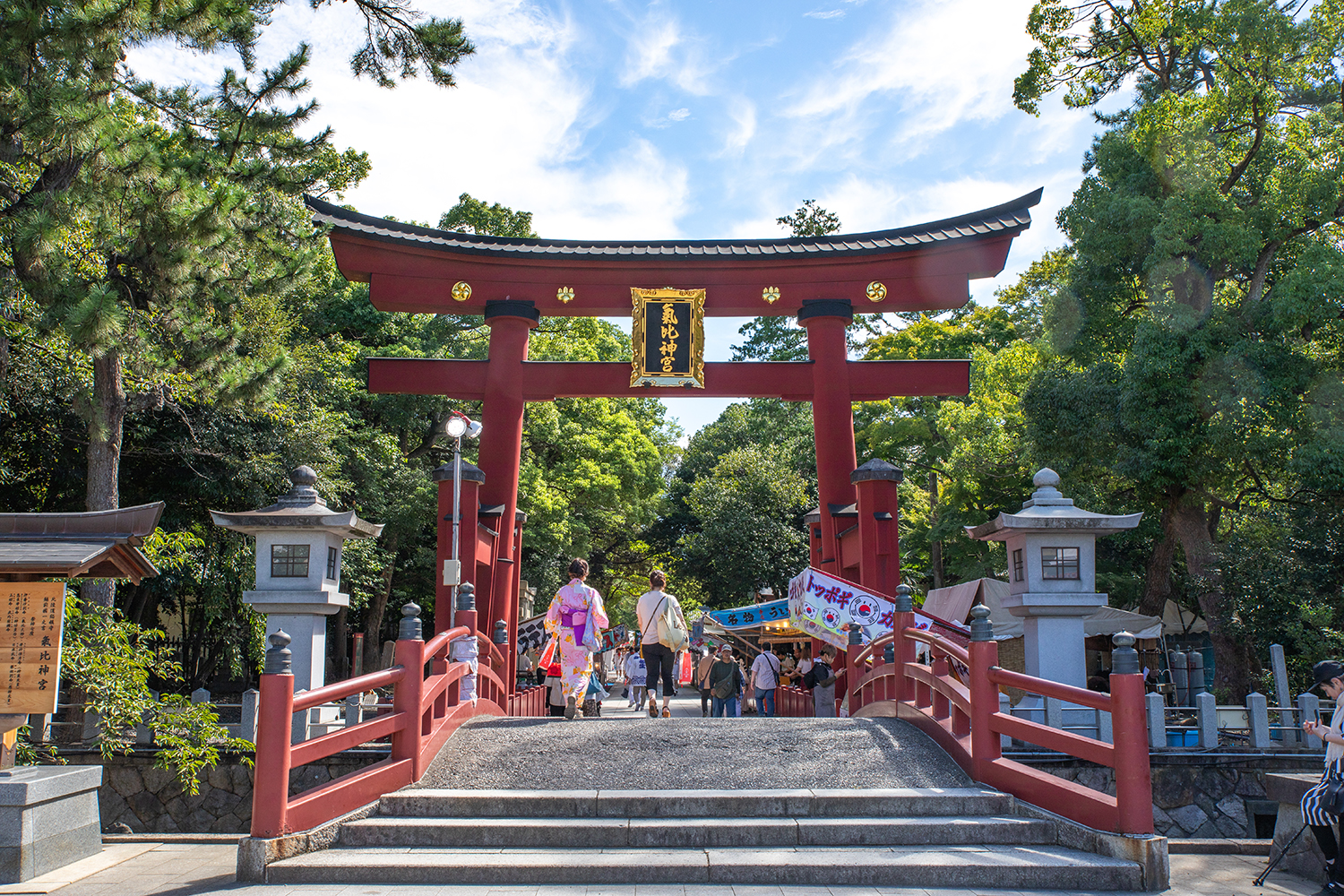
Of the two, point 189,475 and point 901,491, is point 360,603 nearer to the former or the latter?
point 189,475

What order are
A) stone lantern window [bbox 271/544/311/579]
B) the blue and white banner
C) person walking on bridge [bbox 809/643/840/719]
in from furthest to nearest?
1. the blue and white banner
2. person walking on bridge [bbox 809/643/840/719]
3. stone lantern window [bbox 271/544/311/579]

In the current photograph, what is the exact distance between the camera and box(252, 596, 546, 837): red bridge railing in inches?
225

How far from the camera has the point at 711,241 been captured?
14.6m

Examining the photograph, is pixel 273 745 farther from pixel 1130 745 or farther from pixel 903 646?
pixel 903 646

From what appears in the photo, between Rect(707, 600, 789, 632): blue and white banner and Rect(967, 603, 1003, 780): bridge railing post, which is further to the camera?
Rect(707, 600, 789, 632): blue and white banner

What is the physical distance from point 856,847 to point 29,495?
16410mm

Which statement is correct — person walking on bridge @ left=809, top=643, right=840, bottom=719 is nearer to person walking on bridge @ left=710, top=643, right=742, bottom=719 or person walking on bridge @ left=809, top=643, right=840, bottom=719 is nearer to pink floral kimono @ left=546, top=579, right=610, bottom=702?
person walking on bridge @ left=710, top=643, right=742, bottom=719

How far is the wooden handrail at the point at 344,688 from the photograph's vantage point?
19.7ft

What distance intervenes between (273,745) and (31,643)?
6.92 ft

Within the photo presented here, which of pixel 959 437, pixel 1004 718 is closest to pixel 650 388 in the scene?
pixel 1004 718

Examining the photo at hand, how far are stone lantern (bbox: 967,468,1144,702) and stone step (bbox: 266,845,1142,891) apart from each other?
189 inches

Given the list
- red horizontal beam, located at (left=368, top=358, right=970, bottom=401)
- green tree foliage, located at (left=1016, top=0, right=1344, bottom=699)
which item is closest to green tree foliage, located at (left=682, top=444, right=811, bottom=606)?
green tree foliage, located at (left=1016, top=0, right=1344, bottom=699)

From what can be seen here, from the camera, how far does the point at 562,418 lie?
A: 2812 centimetres

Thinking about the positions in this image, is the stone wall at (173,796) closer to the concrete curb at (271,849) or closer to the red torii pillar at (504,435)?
the red torii pillar at (504,435)
